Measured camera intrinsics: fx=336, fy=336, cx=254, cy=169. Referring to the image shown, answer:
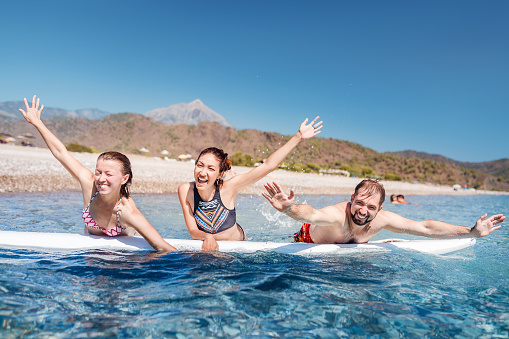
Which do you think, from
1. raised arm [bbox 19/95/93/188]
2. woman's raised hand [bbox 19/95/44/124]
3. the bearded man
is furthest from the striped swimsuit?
woman's raised hand [bbox 19/95/44/124]

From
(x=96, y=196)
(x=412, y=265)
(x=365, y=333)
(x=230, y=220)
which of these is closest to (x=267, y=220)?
(x=230, y=220)

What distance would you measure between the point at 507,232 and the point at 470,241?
10.6 feet

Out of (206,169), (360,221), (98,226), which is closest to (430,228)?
(360,221)

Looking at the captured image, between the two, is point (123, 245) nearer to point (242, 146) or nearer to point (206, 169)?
point (206, 169)

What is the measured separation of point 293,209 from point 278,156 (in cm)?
98

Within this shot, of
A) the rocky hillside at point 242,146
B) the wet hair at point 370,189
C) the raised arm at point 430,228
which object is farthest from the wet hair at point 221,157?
the rocky hillside at point 242,146

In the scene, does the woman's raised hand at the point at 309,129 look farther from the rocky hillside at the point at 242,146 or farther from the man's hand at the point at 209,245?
the rocky hillside at the point at 242,146

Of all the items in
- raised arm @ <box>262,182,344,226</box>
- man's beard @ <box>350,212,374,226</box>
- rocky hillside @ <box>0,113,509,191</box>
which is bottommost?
man's beard @ <box>350,212,374,226</box>

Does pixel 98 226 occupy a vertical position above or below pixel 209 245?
above

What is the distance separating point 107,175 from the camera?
3.21 meters

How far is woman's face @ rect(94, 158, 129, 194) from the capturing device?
3199 mm

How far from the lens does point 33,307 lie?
216 cm

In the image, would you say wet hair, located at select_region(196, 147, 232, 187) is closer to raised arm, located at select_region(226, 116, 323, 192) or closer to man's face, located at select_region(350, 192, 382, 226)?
raised arm, located at select_region(226, 116, 323, 192)

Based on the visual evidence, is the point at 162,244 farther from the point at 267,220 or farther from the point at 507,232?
the point at 507,232
